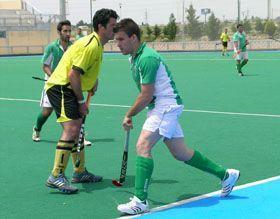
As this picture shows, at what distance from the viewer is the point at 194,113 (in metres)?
12.7

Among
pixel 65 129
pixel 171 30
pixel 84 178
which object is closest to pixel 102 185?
pixel 84 178

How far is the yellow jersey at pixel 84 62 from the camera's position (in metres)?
6.35

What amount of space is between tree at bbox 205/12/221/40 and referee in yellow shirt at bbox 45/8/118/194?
2131 inches

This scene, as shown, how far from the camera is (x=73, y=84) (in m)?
6.38

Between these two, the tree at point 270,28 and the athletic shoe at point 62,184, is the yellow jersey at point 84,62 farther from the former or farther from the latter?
the tree at point 270,28

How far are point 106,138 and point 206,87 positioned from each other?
367 inches

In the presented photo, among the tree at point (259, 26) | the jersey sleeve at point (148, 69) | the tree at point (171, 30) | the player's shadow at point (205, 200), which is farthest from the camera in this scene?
the tree at point (171, 30)

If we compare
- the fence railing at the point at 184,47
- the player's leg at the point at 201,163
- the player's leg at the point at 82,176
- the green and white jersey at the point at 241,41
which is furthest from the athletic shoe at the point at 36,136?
the fence railing at the point at 184,47

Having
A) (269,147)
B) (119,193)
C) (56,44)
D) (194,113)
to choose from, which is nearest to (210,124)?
(194,113)

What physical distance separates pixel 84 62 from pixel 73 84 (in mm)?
271

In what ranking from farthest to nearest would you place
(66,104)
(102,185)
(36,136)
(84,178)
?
(36,136), (84,178), (102,185), (66,104)

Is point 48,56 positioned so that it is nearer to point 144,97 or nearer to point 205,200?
point 144,97

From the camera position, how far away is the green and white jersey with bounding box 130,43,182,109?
5.64 m

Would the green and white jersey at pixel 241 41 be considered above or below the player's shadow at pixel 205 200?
above
